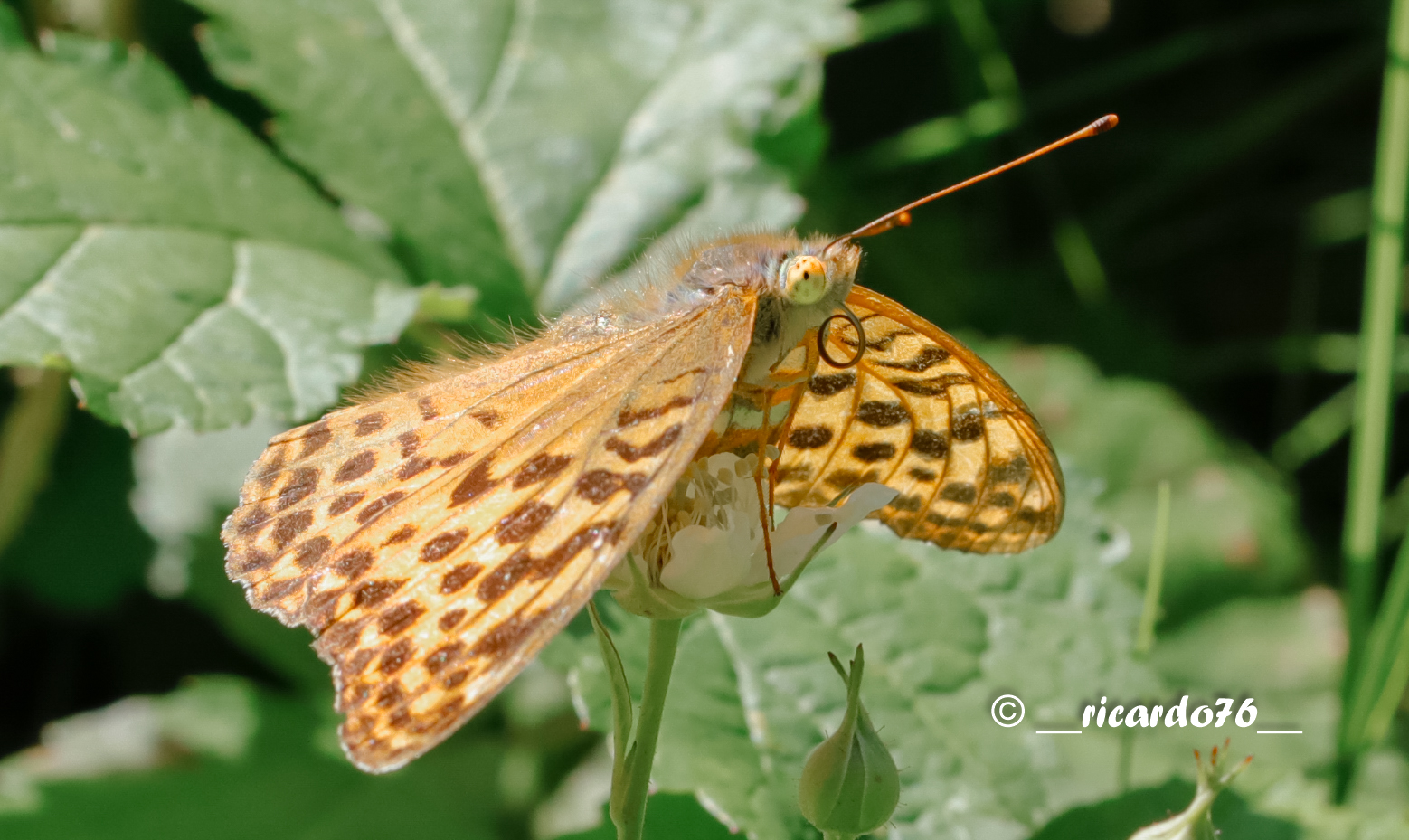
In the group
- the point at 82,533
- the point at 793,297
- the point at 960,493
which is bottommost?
the point at 82,533

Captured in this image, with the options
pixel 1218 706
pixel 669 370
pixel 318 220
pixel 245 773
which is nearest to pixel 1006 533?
pixel 669 370

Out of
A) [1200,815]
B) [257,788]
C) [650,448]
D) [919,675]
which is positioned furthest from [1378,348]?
[257,788]

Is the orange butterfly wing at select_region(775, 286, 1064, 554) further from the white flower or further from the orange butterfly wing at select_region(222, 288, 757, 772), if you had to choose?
the orange butterfly wing at select_region(222, 288, 757, 772)

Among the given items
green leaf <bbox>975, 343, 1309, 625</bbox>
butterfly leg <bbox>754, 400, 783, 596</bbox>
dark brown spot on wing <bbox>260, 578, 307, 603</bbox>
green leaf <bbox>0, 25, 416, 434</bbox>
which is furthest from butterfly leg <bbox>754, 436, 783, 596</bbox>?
green leaf <bbox>975, 343, 1309, 625</bbox>

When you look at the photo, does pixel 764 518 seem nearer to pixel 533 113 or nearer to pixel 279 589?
pixel 279 589

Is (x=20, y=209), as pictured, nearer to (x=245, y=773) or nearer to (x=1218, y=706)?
(x=245, y=773)

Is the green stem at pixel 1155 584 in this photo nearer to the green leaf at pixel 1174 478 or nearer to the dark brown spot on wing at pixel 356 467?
the green leaf at pixel 1174 478
